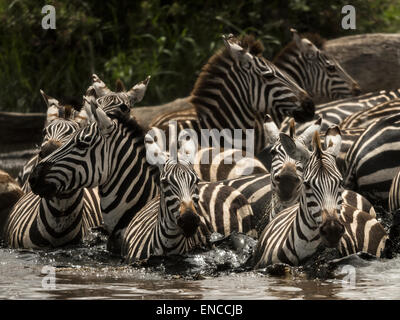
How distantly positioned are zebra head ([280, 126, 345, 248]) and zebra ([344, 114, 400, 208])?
11.3 feet

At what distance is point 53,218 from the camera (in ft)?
33.6

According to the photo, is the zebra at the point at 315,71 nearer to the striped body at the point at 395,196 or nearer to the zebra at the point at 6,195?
the striped body at the point at 395,196

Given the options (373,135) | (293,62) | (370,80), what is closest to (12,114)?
(293,62)

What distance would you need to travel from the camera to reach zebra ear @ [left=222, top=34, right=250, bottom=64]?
13.1 m

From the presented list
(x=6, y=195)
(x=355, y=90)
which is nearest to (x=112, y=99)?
(x=6, y=195)

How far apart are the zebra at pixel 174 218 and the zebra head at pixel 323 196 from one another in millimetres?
943

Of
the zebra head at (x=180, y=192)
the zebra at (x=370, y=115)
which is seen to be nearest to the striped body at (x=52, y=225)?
the zebra head at (x=180, y=192)

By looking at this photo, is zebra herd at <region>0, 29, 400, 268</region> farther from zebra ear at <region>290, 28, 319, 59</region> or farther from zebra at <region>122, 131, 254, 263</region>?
zebra ear at <region>290, 28, 319, 59</region>

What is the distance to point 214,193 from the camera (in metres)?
10.1

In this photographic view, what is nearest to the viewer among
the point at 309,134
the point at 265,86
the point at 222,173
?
the point at 309,134

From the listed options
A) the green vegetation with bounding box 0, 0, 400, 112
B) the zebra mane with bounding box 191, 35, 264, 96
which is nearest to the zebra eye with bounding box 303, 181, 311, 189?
the zebra mane with bounding box 191, 35, 264, 96

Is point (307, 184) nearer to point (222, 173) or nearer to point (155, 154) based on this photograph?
point (155, 154)

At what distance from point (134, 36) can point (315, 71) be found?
4.84 meters
